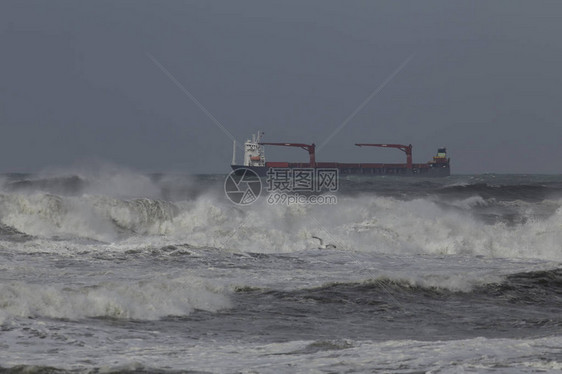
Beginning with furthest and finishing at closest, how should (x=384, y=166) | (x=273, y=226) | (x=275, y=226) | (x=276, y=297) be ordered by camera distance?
(x=384, y=166)
(x=275, y=226)
(x=273, y=226)
(x=276, y=297)

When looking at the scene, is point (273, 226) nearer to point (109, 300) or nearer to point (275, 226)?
point (275, 226)

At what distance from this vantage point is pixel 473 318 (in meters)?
10.8

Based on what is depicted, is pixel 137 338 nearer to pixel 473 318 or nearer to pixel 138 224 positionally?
pixel 473 318

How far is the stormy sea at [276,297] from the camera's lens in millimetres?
7926

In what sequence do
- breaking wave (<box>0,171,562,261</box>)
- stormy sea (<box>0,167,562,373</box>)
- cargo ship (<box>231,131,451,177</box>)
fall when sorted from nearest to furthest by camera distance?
1. stormy sea (<box>0,167,562,373</box>)
2. breaking wave (<box>0,171,562,261</box>)
3. cargo ship (<box>231,131,451,177</box>)

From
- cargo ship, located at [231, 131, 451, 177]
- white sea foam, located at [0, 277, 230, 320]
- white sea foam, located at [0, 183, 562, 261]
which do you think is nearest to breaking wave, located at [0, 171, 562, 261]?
white sea foam, located at [0, 183, 562, 261]

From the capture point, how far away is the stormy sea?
26.0 feet

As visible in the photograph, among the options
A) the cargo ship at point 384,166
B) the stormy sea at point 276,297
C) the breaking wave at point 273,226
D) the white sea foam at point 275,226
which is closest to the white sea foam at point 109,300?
the stormy sea at point 276,297

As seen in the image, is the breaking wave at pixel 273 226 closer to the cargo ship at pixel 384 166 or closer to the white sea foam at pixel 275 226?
the white sea foam at pixel 275 226

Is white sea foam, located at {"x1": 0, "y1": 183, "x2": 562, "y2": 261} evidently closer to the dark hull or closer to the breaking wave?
the breaking wave

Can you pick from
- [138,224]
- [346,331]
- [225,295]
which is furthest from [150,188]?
[346,331]

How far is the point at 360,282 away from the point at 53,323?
5.67m

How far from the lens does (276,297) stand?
1191 centimetres

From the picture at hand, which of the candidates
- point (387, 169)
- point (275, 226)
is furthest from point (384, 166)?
point (275, 226)
